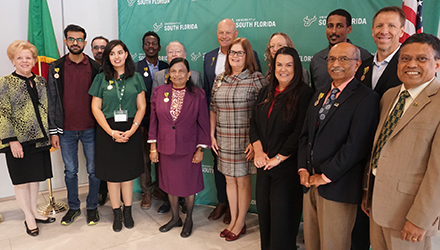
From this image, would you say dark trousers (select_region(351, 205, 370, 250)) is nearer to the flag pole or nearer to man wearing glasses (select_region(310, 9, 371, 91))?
man wearing glasses (select_region(310, 9, 371, 91))

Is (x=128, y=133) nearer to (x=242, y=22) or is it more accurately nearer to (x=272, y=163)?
(x=272, y=163)

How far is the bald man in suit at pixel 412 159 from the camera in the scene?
1.39m

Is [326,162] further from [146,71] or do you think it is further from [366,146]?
[146,71]

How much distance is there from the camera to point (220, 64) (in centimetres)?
328

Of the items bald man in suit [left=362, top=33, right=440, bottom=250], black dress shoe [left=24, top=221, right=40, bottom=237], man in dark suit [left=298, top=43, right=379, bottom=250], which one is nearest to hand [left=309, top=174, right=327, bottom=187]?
man in dark suit [left=298, top=43, right=379, bottom=250]

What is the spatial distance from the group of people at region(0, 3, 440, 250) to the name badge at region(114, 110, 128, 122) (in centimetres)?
1

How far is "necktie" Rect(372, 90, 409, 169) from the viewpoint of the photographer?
1.58 meters

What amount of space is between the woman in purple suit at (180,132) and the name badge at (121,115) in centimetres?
27

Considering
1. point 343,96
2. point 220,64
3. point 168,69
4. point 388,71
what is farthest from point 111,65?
point 388,71

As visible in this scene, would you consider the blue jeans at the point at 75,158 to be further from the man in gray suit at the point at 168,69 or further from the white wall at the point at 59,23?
the white wall at the point at 59,23

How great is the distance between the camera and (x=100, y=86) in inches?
114

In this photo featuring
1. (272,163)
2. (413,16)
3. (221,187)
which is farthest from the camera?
(221,187)

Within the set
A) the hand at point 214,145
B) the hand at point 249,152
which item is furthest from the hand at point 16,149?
the hand at point 249,152

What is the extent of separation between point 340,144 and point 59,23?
4033mm
